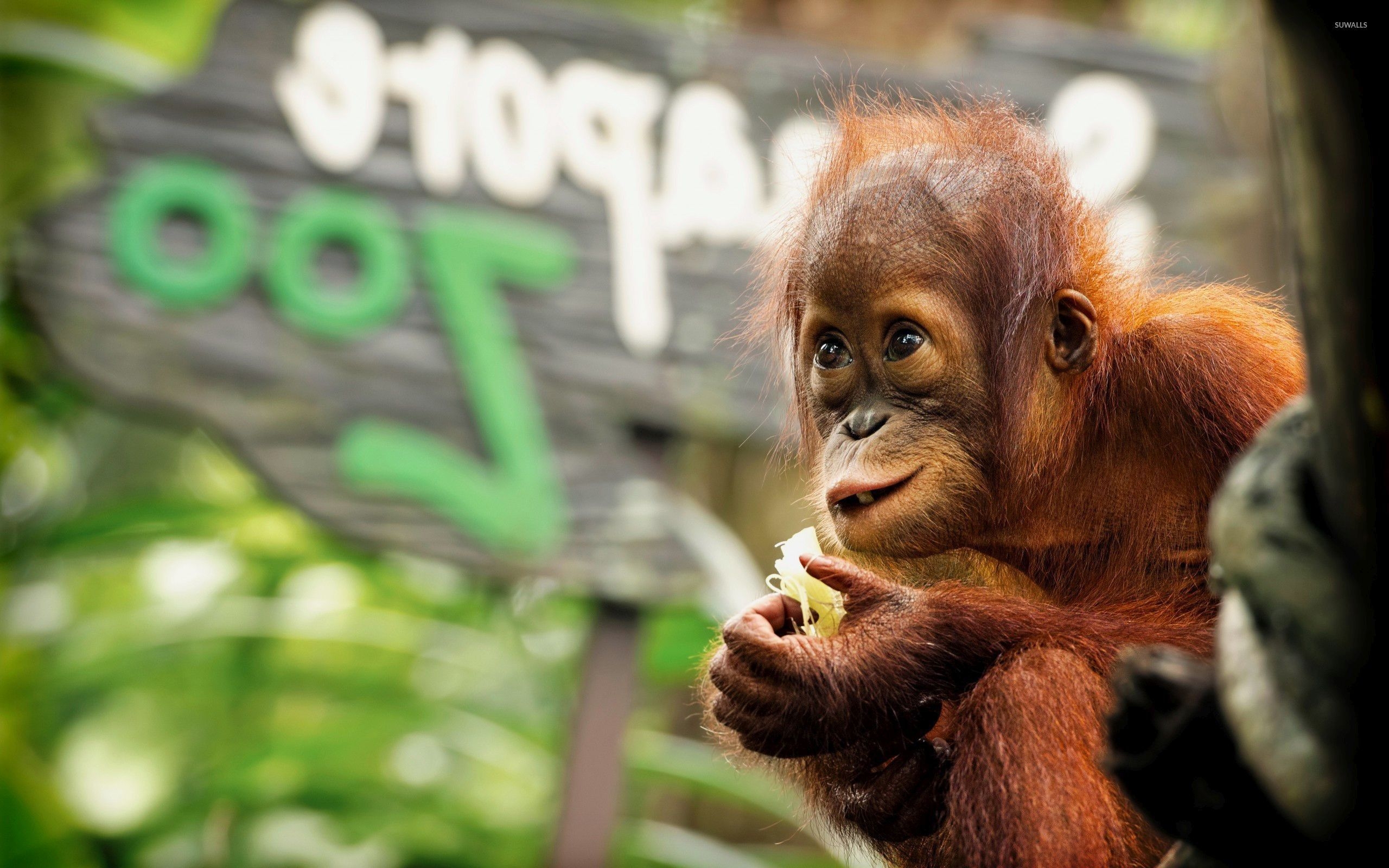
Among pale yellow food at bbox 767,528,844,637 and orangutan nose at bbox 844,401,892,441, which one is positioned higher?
orangutan nose at bbox 844,401,892,441

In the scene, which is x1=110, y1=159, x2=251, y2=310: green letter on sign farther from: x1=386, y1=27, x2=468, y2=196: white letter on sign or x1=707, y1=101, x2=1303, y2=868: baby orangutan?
x1=707, y1=101, x2=1303, y2=868: baby orangutan

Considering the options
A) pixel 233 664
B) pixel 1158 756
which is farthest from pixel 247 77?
pixel 1158 756

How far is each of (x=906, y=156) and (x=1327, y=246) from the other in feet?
4.90

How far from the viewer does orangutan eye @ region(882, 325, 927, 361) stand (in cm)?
197

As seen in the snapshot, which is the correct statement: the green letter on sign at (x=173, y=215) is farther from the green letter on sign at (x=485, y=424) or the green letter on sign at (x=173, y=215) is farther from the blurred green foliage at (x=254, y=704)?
the green letter on sign at (x=485, y=424)

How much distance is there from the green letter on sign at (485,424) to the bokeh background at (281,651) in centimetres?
21

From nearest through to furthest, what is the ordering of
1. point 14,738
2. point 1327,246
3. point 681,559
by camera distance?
point 1327,246
point 681,559
point 14,738

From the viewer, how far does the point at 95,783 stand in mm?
4594

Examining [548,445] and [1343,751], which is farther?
[548,445]

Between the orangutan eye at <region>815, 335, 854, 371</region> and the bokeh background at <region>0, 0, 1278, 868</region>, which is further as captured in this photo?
the bokeh background at <region>0, 0, 1278, 868</region>

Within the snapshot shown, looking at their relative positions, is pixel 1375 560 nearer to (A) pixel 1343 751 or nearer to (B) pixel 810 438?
(A) pixel 1343 751

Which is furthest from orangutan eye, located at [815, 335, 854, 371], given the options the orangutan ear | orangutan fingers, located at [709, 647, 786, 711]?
orangutan fingers, located at [709, 647, 786, 711]

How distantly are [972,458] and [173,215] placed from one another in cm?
335

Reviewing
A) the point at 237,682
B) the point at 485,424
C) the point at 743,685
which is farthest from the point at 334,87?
the point at 743,685
